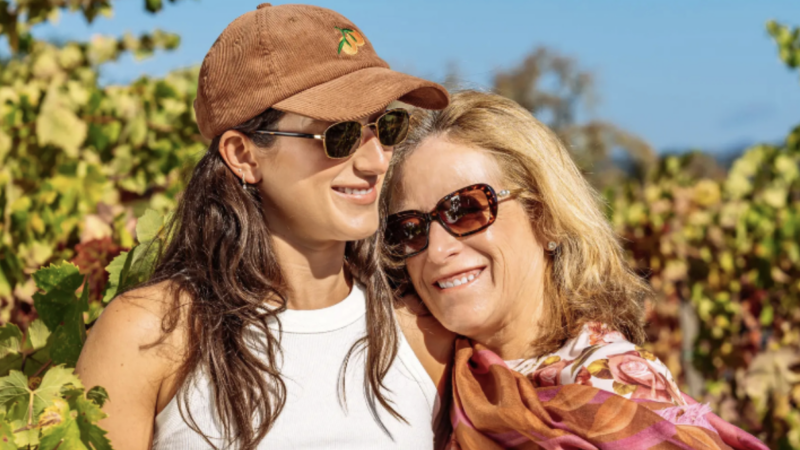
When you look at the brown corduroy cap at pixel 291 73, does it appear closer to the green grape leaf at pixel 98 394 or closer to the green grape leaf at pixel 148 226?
the green grape leaf at pixel 148 226

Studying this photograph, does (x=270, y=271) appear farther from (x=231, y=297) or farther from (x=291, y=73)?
(x=291, y=73)

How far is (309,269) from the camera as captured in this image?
2.26 meters

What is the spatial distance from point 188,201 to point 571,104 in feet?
67.8

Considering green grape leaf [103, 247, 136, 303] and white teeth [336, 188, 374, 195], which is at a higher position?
white teeth [336, 188, 374, 195]

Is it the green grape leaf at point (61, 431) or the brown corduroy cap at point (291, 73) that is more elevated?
the brown corduroy cap at point (291, 73)

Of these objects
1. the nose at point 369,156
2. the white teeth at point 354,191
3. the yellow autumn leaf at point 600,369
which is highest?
the nose at point 369,156

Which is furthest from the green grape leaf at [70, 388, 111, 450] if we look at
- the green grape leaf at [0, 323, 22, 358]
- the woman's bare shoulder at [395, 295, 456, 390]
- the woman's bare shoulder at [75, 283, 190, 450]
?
the woman's bare shoulder at [395, 295, 456, 390]

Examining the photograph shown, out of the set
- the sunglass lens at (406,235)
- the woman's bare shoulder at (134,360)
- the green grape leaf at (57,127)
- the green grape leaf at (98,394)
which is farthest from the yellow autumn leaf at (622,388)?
the green grape leaf at (57,127)

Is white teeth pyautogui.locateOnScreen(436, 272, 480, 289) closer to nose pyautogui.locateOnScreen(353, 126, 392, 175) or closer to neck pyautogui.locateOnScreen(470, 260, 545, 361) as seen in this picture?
neck pyautogui.locateOnScreen(470, 260, 545, 361)

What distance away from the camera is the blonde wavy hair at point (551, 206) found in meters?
2.46

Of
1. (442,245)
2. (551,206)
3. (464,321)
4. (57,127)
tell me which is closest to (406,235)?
(442,245)

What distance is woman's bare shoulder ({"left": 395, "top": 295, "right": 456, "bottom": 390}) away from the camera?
99.3 inches

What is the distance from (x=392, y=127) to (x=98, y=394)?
1062mm

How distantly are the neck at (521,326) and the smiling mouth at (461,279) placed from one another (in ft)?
0.51
